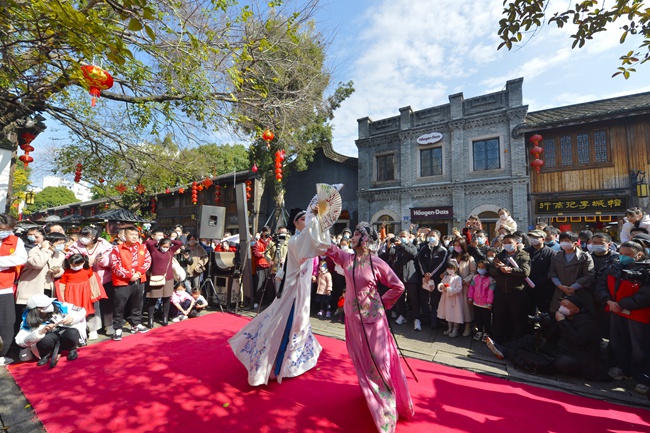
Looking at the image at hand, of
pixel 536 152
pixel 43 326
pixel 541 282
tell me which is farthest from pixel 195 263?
pixel 536 152

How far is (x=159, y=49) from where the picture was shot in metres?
5.17

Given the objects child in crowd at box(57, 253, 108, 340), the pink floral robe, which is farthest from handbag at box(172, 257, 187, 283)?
the pink floral robe

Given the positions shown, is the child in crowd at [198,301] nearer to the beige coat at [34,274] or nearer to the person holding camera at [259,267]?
the person holding camera at [259,267]

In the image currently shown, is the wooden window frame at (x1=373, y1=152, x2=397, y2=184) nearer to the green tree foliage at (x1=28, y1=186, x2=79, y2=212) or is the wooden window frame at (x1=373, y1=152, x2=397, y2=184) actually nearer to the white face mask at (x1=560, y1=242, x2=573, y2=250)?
the white face mask at (x1=560, y1=242, x2=573, y2=250)

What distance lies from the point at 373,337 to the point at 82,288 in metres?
4.87

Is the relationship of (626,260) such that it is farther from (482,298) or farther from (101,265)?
(101,265)

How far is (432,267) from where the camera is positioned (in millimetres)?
6059

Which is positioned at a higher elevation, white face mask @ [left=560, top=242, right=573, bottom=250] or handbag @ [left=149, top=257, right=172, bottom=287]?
white face mask @ [left=560, top=242, right=573, bottom=250]

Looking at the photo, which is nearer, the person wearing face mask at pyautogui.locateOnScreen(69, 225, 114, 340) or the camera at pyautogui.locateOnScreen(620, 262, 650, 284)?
the camera at pyautogui.locateOnScreen(620, 262, 650, 284)

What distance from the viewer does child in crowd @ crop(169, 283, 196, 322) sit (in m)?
6.27

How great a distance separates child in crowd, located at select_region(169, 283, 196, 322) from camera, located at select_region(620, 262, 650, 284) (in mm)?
7160

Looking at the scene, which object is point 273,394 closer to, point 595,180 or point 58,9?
point 58,9

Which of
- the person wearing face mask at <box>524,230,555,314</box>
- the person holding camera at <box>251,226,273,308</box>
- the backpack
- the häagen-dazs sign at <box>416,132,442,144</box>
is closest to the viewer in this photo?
the backpack

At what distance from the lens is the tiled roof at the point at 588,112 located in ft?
34.6
